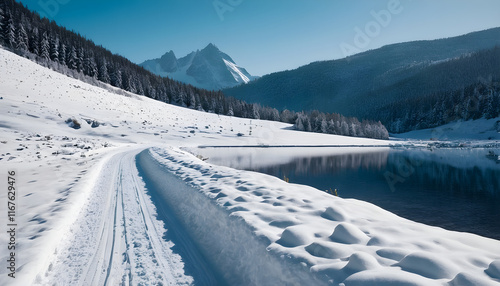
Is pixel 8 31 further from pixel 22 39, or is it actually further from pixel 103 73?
pixel 103 73

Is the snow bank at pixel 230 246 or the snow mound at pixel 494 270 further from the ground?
the snow mound at pixel 494 270

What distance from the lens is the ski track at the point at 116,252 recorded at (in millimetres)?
4195

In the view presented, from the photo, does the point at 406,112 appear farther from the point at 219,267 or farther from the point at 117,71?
the point at 219,267

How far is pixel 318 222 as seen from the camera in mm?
5176

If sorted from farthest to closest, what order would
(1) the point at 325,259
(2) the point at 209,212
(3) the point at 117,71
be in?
(3) the point at 117,71 → (2) the point at 209,212 → (1) the point at 325,259

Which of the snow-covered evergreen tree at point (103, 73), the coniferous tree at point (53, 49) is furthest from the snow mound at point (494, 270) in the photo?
the snow-covered evergreen tree at point (103, 73)

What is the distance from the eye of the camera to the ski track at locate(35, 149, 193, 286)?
4195mm

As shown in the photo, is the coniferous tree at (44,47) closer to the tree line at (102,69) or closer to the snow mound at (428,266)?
the tree line at (102,69)

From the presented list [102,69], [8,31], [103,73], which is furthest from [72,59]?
[8,31]

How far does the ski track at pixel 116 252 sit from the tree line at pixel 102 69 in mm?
77526

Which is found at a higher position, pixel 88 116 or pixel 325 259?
pixel 88 116

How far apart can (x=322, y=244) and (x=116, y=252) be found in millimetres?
4234

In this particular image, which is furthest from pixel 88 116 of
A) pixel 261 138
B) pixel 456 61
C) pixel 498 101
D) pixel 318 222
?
pixel 456 61

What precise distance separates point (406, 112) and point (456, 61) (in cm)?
7135
